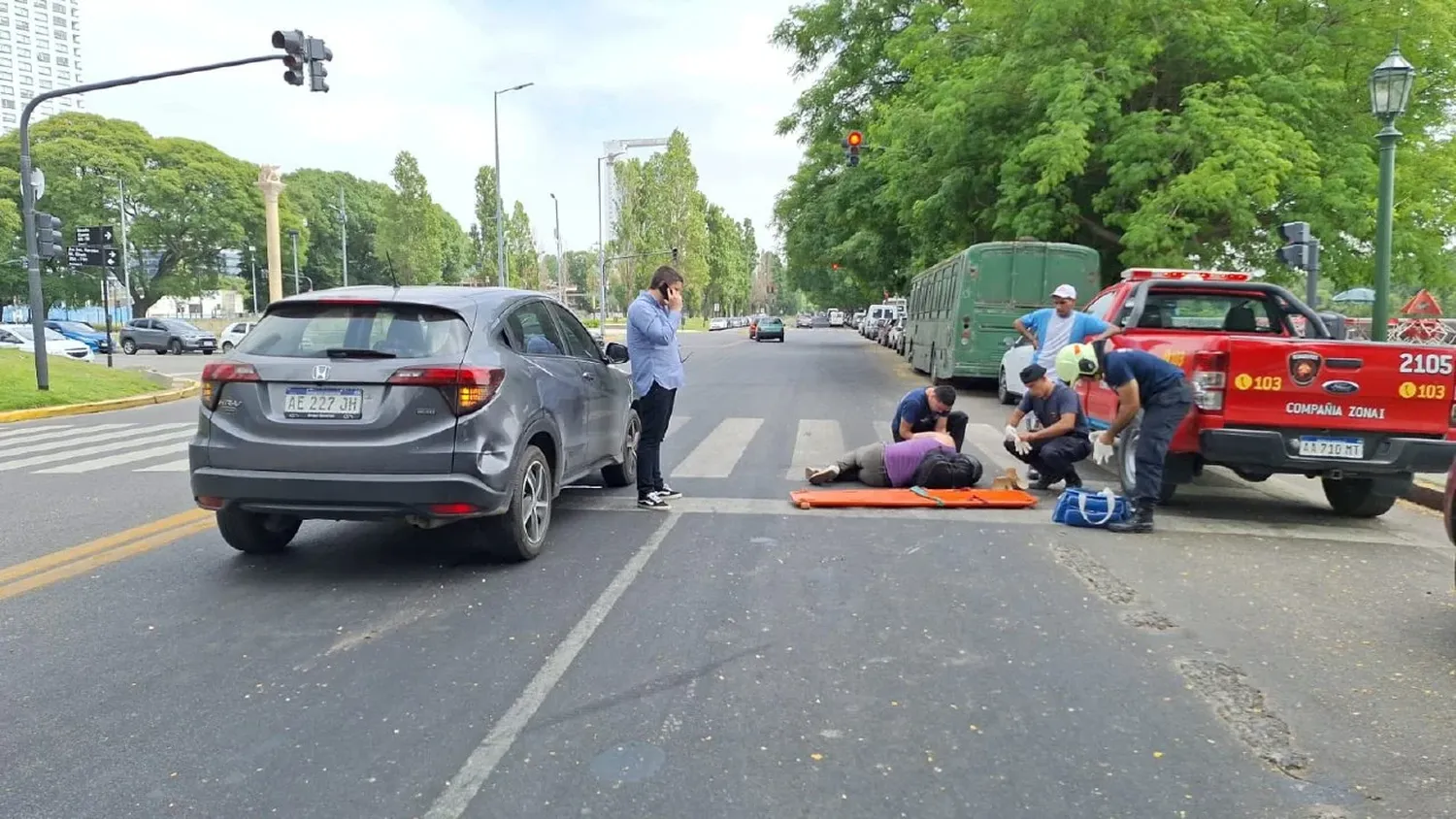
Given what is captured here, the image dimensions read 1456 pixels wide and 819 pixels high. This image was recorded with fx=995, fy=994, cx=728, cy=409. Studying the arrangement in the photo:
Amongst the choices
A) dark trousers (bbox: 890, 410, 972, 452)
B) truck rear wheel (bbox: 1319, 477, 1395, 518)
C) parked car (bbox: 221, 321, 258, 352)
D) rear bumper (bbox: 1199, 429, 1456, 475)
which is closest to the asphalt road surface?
truck rear wheel (bbox: 1319, 477, 1395, 518)

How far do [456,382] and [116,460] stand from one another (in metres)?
7.17

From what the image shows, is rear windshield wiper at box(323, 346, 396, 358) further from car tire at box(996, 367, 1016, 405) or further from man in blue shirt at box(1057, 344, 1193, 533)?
car tire at box(996, 367, 1016, 405)

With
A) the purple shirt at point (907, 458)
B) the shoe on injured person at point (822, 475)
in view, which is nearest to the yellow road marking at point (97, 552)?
the shoe on injured person at point (822, 475)

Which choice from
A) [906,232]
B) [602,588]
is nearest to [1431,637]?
[602,588]

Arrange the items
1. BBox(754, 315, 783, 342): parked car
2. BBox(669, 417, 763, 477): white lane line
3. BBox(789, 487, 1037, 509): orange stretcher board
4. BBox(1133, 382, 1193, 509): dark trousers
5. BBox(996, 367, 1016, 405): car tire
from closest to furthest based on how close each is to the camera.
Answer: BBox(1133, 382, 1193, 509): dark trousers
BBox(789, 487, 1037, 509): orange stretcher board
BBox(669, 417, 763, 477): white lane line
BBox(996, 367, 1016, 405): car tire
BBox(754, 315, 783, 342): parked car

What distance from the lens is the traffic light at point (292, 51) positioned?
56.7ft

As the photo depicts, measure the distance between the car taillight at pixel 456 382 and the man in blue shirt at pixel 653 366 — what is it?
2236 mm

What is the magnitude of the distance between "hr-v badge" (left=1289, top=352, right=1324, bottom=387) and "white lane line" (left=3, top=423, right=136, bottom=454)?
13.1 meters

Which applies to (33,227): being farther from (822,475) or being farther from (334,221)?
(334,221)

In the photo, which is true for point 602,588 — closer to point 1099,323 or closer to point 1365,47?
point 1099,323

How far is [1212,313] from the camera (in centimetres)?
955

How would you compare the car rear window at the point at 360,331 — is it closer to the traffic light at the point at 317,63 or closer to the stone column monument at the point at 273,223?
the traffic light at the point at 317,63

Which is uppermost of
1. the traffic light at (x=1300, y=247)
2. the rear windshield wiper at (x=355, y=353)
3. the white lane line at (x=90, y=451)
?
the traffic light at (x=1300, y=247)

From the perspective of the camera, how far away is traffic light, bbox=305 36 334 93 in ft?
58.7
